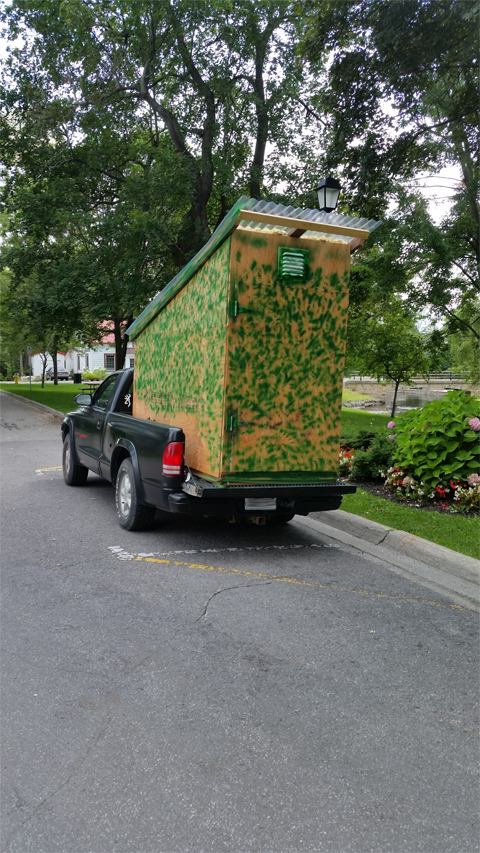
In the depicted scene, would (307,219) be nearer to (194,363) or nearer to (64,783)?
(194,363)

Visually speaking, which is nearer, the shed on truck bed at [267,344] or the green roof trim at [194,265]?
the green roof trim at [194,265]

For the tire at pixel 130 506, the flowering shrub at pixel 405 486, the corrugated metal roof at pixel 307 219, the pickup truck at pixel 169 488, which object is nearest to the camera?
the corrugated metal roof at pixel 307 219

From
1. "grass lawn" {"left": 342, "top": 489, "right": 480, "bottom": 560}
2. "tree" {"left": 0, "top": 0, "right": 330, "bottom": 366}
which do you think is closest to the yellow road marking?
"grass lawn" {"left": 342, "top": 489, "right": 480, "bottom": 560}

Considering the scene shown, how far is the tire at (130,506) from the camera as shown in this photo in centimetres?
615

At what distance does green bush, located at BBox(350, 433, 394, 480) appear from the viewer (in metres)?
8.38

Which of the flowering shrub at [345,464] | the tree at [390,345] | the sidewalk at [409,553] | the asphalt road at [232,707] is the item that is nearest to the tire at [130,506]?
the asphalt road at [232,707]

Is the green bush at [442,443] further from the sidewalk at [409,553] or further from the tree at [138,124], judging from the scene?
the tree at [138,124]

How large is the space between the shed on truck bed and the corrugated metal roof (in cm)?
1

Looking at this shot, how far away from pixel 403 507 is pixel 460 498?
65 cm

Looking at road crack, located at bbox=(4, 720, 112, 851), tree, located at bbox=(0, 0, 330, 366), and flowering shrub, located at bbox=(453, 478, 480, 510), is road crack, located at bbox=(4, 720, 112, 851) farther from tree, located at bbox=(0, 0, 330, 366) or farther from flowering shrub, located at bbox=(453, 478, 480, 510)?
tree, located at bbox=(0, 0, 330, 366)

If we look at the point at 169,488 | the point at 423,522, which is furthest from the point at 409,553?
the point at 169,488

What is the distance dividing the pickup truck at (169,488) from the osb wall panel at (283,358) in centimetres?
24

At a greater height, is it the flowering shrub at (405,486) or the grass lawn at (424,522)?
the flowering shrub at (405,486)


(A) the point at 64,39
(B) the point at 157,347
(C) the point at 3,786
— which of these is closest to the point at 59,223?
(A) the point at 64,39
